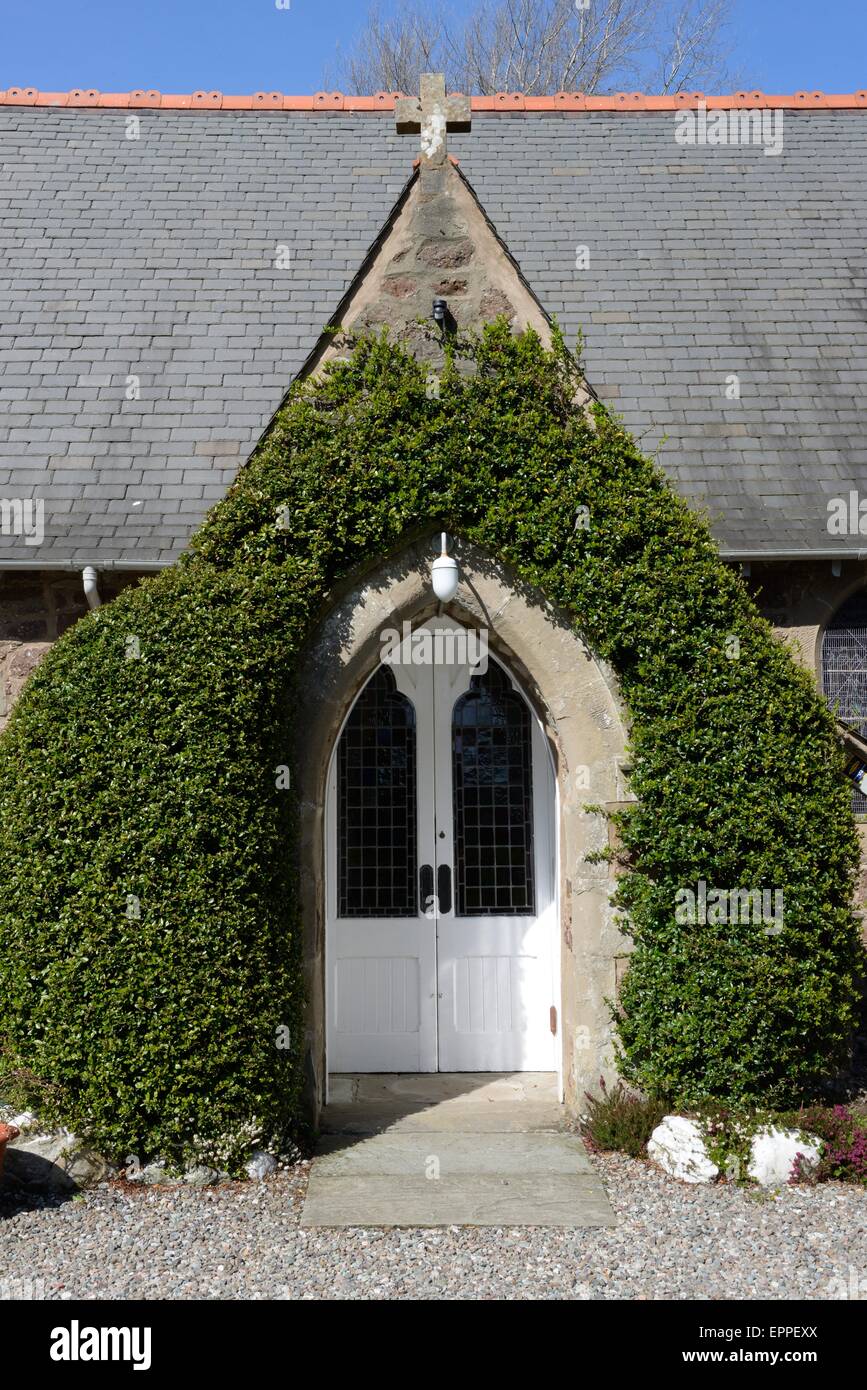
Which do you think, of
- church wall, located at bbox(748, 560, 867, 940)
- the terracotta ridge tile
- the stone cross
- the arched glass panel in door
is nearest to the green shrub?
the arched glass panel in door

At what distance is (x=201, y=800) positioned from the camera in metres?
5.48

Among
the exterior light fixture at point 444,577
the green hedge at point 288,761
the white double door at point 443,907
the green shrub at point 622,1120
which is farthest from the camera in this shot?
the white double door at point 443,907

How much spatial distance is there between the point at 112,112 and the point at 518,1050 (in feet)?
31.4

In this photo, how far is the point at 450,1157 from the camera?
19.2 feet

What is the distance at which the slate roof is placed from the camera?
7.51 meters

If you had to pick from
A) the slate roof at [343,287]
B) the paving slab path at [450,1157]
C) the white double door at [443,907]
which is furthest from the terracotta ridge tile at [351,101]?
the paving slab path at [450,1157]

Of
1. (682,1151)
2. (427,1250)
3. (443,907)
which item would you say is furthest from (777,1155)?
(443,907)

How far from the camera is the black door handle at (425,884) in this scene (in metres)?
7.41

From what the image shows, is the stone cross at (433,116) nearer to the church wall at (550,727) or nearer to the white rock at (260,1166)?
the church wall at (550,727)

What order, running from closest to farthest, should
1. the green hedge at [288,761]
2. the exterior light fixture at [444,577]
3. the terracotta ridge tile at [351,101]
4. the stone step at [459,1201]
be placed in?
the stone step at [459,1201] → the green hedge at [288,761] → the exterior light fixture at [444,577] → the terracotta ridge tile at [351,101]

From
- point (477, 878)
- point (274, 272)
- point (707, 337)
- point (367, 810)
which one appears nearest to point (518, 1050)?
point (477, 878)

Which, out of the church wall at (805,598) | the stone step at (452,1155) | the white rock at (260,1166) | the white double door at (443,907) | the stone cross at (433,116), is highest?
the stone cross at (433,116)

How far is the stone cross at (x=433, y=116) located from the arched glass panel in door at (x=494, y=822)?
332 centimetres
